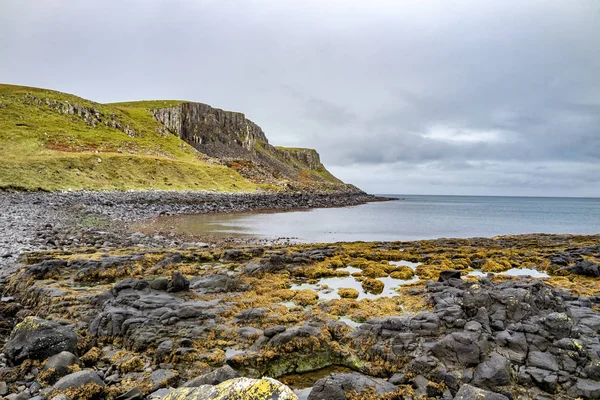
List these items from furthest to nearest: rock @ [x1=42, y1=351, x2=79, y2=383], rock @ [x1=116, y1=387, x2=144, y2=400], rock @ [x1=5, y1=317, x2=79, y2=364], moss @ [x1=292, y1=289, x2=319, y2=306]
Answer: moss @ [x1=292, y1=289, x2=319, y2=306], rock @ [x1=5, y1=317, x2=79, y2=364], rock @ [x1=42, y1=351, x2=79, y2=383], rock @ [x1=116, y1=387, x2=144, y2=400]

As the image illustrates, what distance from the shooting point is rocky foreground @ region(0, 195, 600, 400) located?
7.99 meters

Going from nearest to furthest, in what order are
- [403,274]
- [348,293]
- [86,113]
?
[348,293] → [403,274] → [86,113]

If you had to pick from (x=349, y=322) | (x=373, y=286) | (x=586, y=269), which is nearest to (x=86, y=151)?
(x=373, y=286)

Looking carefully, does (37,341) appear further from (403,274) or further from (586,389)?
(403,274)

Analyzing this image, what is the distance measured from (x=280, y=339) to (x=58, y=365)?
5810mm

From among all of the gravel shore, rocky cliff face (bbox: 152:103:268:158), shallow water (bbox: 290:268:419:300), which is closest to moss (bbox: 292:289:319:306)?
shallow water (bbox: 290:268:419:300)

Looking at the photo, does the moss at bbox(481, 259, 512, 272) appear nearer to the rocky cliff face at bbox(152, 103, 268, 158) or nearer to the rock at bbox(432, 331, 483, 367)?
the rock at bbox(432, 331, 483, 367)

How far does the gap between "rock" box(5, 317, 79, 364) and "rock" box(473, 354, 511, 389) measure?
1115 cm

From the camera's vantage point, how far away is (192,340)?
33.6 ft

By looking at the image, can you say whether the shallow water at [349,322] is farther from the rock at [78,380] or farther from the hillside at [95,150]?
the hillside at [95,150]

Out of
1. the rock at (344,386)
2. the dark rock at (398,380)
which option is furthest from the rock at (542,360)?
the rock at (344,386)

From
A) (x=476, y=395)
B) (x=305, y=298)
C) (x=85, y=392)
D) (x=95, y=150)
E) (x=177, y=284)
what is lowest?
(x=85, y=392)

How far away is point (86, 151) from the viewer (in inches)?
3317

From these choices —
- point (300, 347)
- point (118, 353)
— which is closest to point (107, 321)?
point (118, 353)
